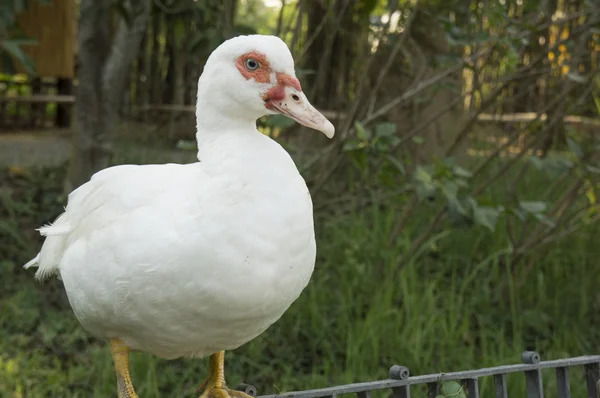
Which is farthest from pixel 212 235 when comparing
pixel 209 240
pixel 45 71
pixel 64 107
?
pixel 64 107

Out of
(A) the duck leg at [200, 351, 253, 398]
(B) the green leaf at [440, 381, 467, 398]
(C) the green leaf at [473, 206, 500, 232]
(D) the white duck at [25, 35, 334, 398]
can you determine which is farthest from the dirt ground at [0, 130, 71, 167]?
(B) the green leaf at [440, 381, 467, 398]

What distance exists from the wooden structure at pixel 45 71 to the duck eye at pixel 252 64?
653 cm

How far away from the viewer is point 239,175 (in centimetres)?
174

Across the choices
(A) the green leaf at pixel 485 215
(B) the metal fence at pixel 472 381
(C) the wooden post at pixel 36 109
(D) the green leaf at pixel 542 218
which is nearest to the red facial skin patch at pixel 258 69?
(B) the metal fence at pixel 472 381

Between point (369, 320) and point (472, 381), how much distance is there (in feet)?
5.64

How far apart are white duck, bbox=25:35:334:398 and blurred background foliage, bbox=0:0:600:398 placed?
47.0 inches

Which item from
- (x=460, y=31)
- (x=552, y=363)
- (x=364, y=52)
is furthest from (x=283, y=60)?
(x=364, y=52)

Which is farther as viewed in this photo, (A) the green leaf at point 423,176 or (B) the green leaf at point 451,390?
(A) the green leaf at point 423,176

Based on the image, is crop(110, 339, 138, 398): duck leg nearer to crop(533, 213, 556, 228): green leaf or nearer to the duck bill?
the duck bill

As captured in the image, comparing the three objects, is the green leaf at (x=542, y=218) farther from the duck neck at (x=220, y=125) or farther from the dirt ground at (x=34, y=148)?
the dirt ground at (x=34, y=148)

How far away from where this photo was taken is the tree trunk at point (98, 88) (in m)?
4.18

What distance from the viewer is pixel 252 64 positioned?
1.80 m

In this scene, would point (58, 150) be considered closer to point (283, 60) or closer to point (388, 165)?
point (388, 165)

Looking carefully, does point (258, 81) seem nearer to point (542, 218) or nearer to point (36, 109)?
point (542, 218)
